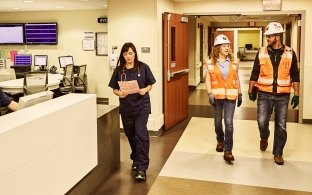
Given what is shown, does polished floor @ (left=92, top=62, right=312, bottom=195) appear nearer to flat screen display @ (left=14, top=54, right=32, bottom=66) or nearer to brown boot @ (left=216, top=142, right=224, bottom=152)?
brown boot @ (left=216, top=142, right=224, bottom=152)

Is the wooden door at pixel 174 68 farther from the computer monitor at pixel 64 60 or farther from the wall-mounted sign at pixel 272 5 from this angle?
the computer monitor at pixel 64 60

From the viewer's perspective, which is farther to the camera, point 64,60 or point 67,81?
point 64,60

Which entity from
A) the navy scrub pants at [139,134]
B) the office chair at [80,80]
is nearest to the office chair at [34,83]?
the office chair at [80,80]

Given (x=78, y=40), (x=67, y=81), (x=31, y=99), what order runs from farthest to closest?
(x=78, y=40), (x=67, y=81), (x=31, y=99)

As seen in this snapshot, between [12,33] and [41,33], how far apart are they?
0.83 metres

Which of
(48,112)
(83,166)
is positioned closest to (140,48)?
(83,166)

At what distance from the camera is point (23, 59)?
30.6 feet

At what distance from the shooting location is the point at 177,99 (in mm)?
6453

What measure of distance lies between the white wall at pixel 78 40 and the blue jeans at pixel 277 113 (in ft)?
16.6

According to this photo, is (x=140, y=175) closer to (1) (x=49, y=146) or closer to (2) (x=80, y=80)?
(1) (x=49, y=146)

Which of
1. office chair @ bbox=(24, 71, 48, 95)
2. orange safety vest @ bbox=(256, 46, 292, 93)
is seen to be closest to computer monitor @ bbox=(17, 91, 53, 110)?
orange safety vest @ bbox=(256, 46, 292, 93)

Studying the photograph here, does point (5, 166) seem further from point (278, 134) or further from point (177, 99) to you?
point (177, 99)

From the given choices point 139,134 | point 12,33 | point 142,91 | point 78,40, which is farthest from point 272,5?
point 12,33

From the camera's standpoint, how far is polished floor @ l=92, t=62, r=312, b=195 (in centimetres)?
362
